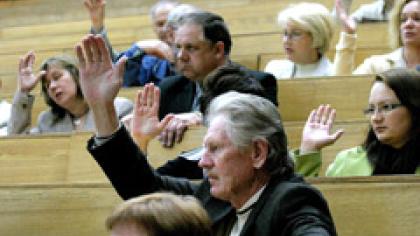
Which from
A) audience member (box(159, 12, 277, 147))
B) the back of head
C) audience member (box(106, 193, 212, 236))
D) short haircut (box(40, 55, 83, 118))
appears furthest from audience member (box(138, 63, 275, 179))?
short haircut (box(40, 55, 83, 118))

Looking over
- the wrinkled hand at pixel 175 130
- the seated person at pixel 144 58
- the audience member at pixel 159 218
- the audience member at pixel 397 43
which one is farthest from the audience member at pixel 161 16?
the audience member at pixel 159 218

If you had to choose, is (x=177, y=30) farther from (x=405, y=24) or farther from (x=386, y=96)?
(x=386, y=96)

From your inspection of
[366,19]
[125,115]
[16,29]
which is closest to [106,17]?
[16,29]

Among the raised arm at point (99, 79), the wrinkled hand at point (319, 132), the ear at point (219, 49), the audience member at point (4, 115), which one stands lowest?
the audience member at point (4, 115)

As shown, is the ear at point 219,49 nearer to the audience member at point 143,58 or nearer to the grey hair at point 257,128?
the audience member at point 143,58

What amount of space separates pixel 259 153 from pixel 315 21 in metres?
0.74

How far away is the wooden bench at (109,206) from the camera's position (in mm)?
974

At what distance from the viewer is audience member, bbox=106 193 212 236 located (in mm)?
700

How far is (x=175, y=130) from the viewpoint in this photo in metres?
1.31

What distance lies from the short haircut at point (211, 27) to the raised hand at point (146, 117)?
239mm

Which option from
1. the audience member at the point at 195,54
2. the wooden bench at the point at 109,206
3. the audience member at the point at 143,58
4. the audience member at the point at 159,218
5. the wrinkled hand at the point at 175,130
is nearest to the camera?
the audience member at the point at 159,218

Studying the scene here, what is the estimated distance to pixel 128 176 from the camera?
3.20ft

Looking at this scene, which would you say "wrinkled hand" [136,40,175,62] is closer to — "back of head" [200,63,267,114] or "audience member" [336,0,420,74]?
"audience member" [336,0,420,74]

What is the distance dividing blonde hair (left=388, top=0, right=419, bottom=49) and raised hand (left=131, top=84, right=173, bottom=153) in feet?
1.56
